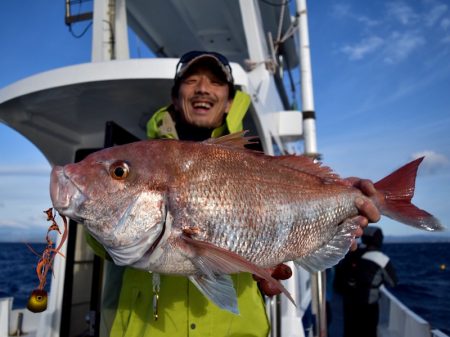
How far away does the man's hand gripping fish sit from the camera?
139 centimetres

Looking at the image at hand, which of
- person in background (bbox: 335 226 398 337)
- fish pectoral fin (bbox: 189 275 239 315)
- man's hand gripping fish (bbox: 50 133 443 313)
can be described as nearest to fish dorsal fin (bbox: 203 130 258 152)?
man's hand gripping fish (bbox: 50 133 443 313)

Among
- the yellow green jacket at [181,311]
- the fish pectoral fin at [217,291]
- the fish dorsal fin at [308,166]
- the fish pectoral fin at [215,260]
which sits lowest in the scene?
the yellow green jacket at [181,311]

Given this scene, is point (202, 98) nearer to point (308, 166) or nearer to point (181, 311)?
point (308, 166)

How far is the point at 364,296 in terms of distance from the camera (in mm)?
6562

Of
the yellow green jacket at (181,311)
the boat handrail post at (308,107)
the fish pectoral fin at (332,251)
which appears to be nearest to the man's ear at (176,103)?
the yellow green jacket at (181,311)

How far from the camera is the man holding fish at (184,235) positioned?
1.39 meters

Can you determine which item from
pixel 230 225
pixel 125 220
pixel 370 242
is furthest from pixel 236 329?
pixel 370 242

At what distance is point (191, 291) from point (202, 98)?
1296 mm

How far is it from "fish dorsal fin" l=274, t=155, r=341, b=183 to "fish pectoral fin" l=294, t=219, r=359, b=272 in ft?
0.83

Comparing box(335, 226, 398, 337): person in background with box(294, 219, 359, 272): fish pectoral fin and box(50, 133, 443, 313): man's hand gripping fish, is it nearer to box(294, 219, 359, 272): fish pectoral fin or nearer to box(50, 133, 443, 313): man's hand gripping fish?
box(294, 219, 359, 272): fish pectoral fin

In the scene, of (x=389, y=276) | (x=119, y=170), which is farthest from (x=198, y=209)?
(x=389, y=276)

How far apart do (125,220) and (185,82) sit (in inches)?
57.3

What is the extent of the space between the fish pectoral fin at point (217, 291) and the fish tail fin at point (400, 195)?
0.95 m

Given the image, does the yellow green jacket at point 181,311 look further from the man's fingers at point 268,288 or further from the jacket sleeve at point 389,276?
the jacket sleeve at point 389,276
